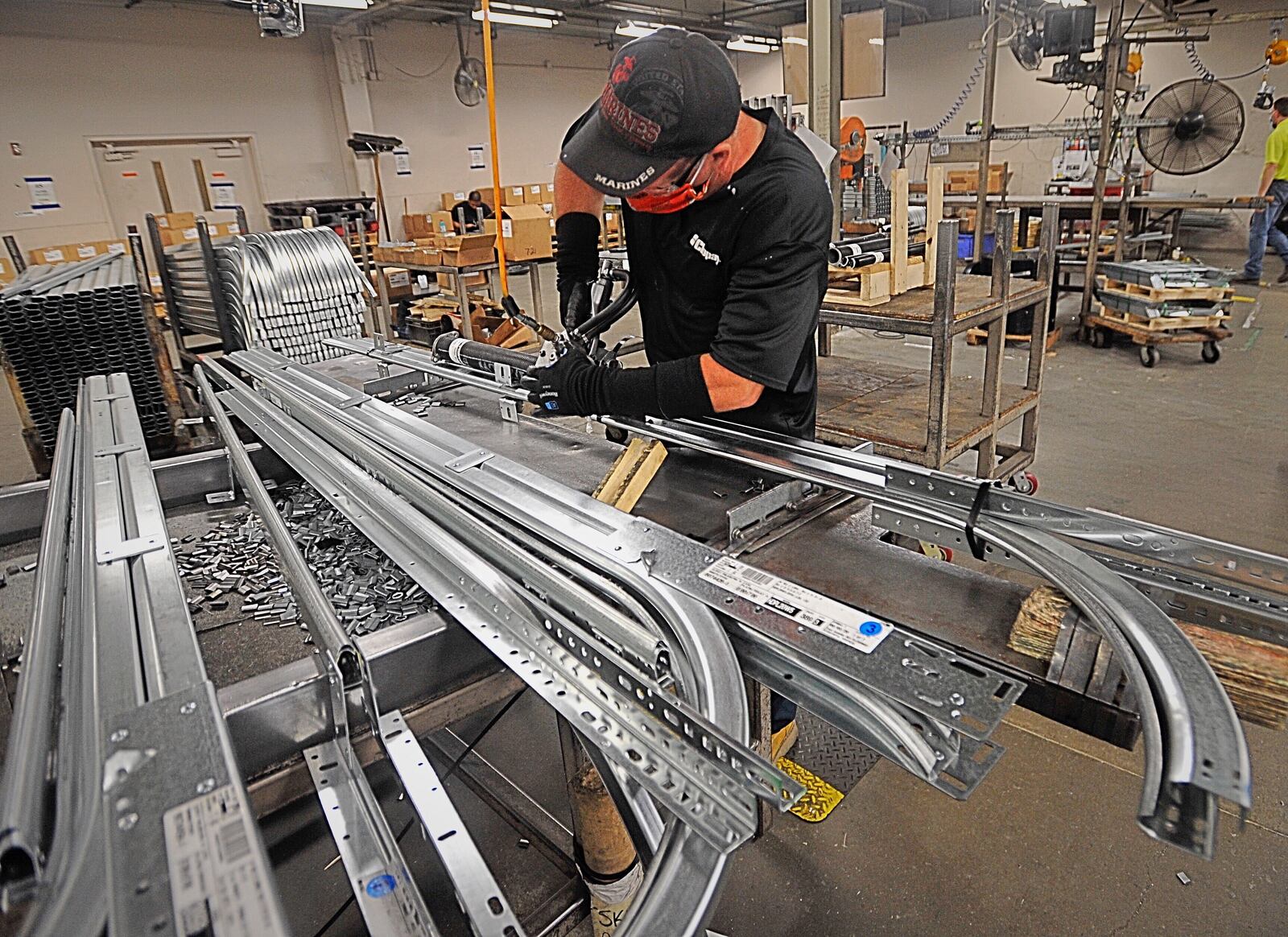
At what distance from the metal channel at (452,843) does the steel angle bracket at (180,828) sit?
18 centimetres

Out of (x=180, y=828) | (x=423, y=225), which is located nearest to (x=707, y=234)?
(x=180, y=828)

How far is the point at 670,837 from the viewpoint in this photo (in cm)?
72

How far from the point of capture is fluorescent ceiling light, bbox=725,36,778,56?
11.5m

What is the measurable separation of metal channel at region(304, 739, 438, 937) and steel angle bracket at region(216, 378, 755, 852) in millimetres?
213

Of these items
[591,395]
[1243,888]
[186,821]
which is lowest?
[1243,888]

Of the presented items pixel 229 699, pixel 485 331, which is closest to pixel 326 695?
pixel 229 699

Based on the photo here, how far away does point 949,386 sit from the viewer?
2.65 m

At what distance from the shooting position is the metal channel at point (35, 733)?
64 cm

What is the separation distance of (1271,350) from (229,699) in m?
6.91

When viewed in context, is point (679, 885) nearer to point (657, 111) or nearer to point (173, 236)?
point (657, 111)

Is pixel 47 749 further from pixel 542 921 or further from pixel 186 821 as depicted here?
pixel 542 921

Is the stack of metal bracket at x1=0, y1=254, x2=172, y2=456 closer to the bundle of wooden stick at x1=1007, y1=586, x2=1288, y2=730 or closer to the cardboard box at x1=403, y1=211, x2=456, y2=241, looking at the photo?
the bundle of wooden stick at x1=1007, y1=586, x2=1288, y2=730

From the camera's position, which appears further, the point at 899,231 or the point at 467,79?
the point at 467,79

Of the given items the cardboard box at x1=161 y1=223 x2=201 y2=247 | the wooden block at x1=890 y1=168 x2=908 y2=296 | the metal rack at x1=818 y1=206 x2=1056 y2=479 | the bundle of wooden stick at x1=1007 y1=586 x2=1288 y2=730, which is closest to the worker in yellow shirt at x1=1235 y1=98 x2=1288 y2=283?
the metal rack at x1=818 y1=206 x2=1056 y2=479
